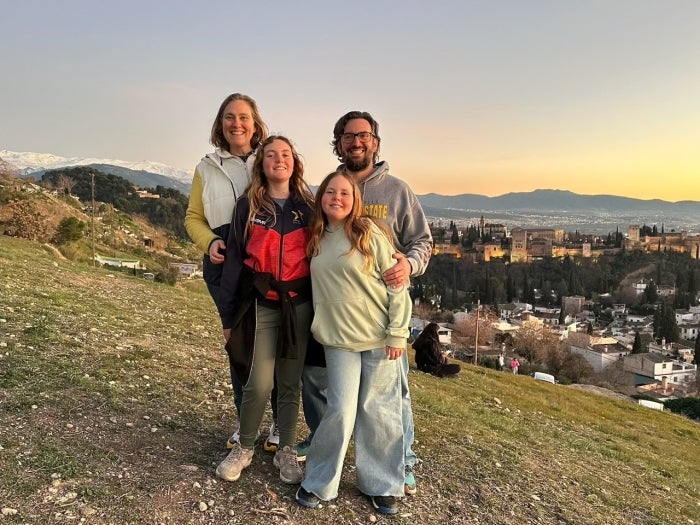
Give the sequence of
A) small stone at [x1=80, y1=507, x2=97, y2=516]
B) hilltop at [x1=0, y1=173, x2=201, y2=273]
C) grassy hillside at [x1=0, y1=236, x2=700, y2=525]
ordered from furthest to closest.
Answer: hilltop at [x1=0, y1=173, x2=201, y2=273] → grassy hillside at [x1=0, y1=236, x2=700, y2=525] → small stone at [x1=80, y1=507, x2=97, y2=516]

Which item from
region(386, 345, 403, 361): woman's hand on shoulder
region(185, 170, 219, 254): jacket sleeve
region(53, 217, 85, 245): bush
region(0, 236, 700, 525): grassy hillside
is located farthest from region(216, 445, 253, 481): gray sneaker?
region(53, 217, 85, 245): bush

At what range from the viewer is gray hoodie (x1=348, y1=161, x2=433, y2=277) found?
11.6 ft

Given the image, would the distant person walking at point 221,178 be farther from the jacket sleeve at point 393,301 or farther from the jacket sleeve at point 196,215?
the jacket sleeve at point 393,301

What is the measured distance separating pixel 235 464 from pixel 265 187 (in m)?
2.00

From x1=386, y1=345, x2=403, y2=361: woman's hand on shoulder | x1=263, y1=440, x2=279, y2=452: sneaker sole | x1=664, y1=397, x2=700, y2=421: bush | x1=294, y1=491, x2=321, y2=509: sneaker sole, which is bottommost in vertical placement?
x1=664, y1=397, x2=700, y2=421: bush

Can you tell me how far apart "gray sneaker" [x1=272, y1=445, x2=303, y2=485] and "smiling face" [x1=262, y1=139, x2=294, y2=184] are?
6.50 feet

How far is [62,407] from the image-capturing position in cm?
435

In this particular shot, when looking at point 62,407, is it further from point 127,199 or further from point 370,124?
point 127,199

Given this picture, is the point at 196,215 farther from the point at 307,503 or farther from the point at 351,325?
the point at 307,503

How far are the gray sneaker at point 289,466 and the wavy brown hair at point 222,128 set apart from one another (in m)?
2.25

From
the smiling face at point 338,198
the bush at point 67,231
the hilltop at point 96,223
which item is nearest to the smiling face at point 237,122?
the smiling face at point 338,198

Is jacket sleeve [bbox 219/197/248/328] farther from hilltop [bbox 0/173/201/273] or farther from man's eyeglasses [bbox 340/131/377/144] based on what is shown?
hilltop [bbox 0/173/201/273]

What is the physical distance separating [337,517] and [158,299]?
431 inches

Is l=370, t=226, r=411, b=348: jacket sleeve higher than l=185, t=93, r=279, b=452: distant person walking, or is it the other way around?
l=185, t=93, r=279, b=452: distant person walking
